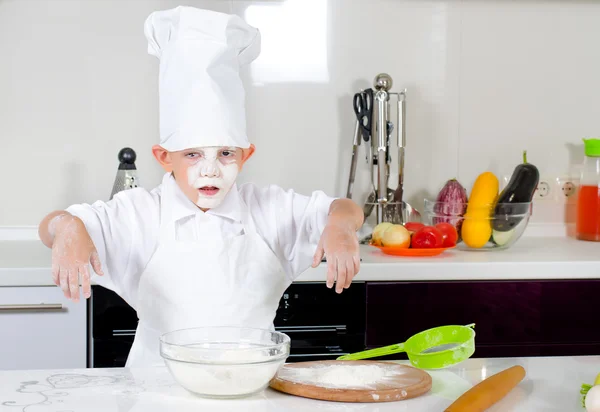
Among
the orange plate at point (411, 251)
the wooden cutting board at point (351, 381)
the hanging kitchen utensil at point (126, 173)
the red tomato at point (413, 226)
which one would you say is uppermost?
the hanging kitchen utensil at point (126, 173)

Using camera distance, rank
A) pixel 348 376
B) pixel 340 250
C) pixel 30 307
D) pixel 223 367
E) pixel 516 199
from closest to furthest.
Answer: pixel 223 367
pixel 348 376
pixel 340 250
pixel 30 307
pixel 516 199

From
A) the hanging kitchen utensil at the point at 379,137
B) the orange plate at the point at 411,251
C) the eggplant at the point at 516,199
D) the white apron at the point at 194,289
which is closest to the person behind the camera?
the white apron at the point at 194,289

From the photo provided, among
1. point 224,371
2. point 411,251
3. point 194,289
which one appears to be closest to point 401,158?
point 411,251

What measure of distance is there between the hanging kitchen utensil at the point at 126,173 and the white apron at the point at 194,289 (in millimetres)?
664

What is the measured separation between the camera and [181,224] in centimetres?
140

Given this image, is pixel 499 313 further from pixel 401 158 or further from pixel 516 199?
pixel 401 158

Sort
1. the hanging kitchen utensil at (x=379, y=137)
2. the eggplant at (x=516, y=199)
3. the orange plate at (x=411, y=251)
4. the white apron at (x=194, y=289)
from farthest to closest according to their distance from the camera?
1. the hanging kitchen utensil at (x=379, y=137)
2. the eggplant at (x=516, y=199)
3. the orange plate at (x=411, y=251)
4. the white apron at (x=194, y=289)

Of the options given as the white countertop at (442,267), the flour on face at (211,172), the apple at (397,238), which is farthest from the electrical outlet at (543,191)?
the flour on face at (211,172)

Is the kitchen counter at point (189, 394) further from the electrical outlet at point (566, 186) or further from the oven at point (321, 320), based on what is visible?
the electrical outlet at point (566, 186)

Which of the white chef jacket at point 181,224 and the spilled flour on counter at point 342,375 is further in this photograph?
the white chef jacket at point 181,224

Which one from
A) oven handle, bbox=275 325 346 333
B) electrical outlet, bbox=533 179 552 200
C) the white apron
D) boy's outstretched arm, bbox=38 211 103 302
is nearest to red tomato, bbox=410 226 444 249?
oven handle, bbox=275 325 346 333

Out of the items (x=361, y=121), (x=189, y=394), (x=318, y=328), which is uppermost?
(x=361, y=121)

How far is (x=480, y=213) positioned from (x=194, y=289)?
3.26 feet

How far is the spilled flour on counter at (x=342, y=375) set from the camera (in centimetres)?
95
